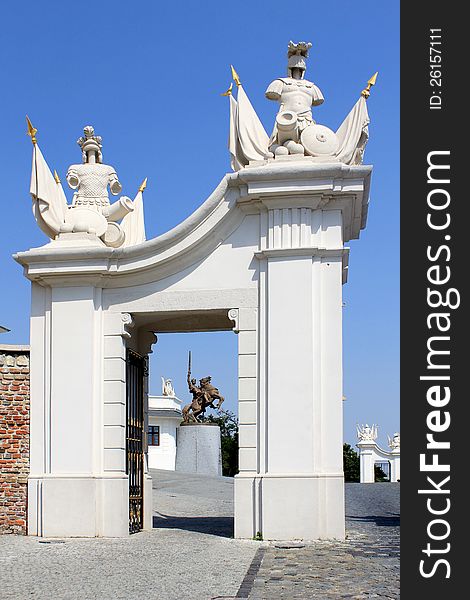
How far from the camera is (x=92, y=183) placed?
52.2 ft

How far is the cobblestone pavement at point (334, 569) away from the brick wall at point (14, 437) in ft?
13.0

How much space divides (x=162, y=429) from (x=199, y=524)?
97.2ft

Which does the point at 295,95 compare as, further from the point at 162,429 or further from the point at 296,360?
the point at 162,429

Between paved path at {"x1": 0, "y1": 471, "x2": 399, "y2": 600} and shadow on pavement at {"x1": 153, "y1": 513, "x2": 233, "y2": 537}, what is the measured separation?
2 cm

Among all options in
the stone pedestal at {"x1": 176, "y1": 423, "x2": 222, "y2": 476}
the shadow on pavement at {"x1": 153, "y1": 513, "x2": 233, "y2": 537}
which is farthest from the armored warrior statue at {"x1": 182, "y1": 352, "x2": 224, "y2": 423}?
the shadow on pavement at {"x1": 153, "y1": 513, "x2": 233, "y2": 537}

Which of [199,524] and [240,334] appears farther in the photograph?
[199,524]

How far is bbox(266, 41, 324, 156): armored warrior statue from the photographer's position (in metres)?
14.5

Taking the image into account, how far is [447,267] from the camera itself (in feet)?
33.6

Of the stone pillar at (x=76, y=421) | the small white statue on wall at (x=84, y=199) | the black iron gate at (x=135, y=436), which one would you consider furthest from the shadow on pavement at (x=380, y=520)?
the small white statue on wall at (x=84, y=199)

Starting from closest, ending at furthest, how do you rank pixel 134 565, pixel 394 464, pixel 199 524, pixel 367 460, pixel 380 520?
pixel 134 565, pixel 199 524, pixel 380 520, pixel 394 464, pixel 367 460

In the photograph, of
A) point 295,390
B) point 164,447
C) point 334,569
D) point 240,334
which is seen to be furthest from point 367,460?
point 334,569

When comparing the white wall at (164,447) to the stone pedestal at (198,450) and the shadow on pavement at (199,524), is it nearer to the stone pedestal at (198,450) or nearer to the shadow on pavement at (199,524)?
the stone pedestal at (198,450)

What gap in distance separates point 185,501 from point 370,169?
990 centimetres

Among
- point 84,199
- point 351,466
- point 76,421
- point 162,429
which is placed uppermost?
point 84,199
